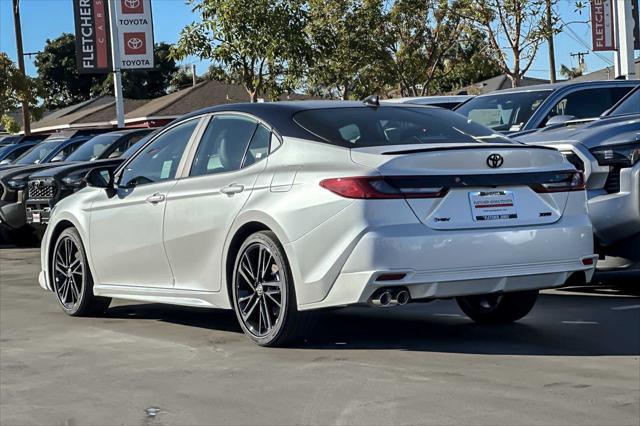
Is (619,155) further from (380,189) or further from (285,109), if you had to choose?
(380,189)

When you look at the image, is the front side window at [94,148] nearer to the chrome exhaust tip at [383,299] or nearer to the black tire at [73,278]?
the black tire at [73,278]

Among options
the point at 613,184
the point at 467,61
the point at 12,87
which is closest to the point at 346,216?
the point at 613,184

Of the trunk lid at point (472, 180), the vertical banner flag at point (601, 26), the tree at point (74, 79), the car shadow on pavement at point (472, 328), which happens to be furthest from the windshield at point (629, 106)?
the tree at point (74, 79)

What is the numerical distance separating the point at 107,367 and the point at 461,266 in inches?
87.3

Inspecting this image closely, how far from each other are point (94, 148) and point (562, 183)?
10762mm

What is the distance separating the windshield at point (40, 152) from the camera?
1966 centimetres

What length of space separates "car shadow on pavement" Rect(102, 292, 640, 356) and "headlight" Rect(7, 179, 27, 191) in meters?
7.20

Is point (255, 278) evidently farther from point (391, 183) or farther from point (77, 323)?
point (77, 323)

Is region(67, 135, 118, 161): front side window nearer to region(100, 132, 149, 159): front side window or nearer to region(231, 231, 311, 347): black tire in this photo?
region(100, 132, 149, 159): front side window

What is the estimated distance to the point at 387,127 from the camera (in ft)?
24.2

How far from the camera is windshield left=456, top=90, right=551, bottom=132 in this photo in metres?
12.6

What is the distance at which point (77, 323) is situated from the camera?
29.3 feet

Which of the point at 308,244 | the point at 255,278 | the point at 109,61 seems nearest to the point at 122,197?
the point at 255,278

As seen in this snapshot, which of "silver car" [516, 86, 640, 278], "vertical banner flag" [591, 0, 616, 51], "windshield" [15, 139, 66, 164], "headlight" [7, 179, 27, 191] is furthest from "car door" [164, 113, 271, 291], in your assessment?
"vertical banner flag" [591, 0, 616, 51]
